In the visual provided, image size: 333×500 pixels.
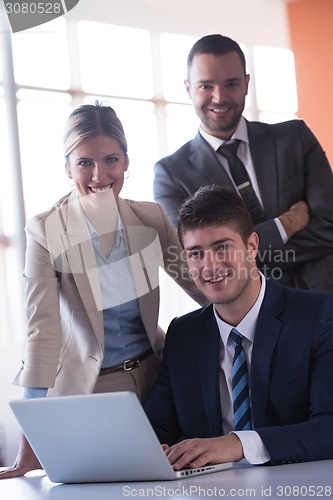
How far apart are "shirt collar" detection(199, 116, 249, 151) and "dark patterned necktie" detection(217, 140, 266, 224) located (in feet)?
0.06

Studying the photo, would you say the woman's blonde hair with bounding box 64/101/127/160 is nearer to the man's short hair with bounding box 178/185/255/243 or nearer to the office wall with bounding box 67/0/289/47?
the man's short hair with bounding box 178/185/255/243

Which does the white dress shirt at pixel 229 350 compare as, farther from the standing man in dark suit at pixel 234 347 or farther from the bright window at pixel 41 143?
the bright window at pixel 41 143

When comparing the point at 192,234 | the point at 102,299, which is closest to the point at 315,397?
the point at 192,234

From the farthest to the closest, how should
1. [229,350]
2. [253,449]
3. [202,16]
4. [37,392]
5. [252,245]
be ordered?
[202,16] → [37,392] → [252,245] → [229,350] → [253,449]

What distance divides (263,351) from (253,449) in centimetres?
37

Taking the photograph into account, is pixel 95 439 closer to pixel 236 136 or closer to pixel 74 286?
pixel 74 286

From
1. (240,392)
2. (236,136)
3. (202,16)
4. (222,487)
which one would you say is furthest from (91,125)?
(222,487)

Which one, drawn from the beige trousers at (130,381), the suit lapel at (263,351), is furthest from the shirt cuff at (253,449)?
the beige trousers at (130,381)

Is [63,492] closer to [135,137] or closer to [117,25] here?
[135,137]

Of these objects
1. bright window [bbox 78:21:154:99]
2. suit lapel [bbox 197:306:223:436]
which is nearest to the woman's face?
suit lapel [bbox 197:306:223:436]

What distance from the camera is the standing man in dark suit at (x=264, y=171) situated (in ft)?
9.95

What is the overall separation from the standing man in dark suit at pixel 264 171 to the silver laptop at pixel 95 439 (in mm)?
1306

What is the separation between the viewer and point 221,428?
2.23m

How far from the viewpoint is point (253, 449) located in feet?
6.08
